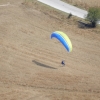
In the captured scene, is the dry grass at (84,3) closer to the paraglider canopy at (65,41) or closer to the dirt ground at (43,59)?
the dirt ground at (43,59)

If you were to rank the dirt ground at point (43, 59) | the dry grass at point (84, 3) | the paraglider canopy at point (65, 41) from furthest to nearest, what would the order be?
1. the dry grass at point (84, 3)
2. the paraglider canopy at point (65, 41)
3. the dirt ground at point (43, 59)

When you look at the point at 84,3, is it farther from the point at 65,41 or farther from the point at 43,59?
the point at 65,41

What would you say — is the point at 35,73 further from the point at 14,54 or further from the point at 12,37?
the point at 12,37

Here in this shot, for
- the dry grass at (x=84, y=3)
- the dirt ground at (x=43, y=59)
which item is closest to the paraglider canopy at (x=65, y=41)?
the dirt ground at (x=43, y=59)

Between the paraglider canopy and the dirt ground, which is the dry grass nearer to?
the dirt ground

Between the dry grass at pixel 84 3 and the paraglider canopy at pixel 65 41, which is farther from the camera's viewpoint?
the dry grass at pixel 84 3

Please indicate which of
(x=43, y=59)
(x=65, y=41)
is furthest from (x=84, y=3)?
(x=65, y=41)

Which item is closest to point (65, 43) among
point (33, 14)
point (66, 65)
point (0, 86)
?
point (66, 65)

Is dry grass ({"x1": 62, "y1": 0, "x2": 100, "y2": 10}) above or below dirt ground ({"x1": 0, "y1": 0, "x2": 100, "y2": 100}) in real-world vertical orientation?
above

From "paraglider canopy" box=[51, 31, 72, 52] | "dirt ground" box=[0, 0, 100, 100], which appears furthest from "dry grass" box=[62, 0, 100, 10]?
"paraglider canopy" box=[51, 31, 72, 52]

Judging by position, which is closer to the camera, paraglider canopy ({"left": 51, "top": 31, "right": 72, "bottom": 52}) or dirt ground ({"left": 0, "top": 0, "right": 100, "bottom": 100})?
dirt ground ({"left": 0, "top": 0, "right": 100, "bottom": 100})
